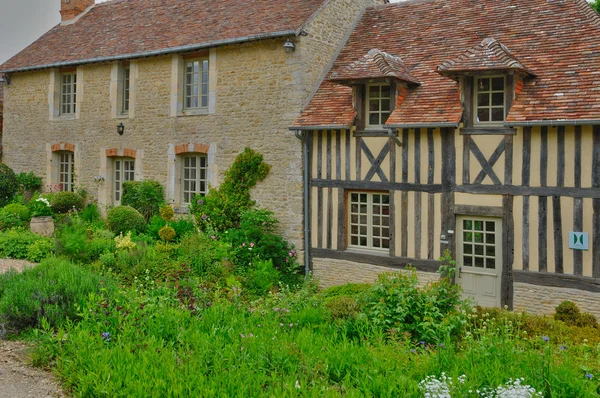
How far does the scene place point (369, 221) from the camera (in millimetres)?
10195

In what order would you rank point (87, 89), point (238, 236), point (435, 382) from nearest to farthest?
point (435, 382) < point (238, 236) < point (87, 89)

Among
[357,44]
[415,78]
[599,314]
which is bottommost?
[599,314]

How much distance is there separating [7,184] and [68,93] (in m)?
2.89

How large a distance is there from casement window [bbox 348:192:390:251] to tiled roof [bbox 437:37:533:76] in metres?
2.43

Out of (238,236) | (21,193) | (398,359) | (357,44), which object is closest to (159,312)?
(398,359)

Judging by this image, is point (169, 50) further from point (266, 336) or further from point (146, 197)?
point (266, 336)

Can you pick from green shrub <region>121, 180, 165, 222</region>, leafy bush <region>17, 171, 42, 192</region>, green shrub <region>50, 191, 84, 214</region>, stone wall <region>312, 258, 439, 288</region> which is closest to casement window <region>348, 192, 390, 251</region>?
stone wall <region>312, 258, 439, 288</region>

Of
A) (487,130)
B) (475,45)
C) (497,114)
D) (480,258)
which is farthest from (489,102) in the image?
(480,258)

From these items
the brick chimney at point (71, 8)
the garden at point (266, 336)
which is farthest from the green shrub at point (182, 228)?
the brick chimney at point (71, 8)

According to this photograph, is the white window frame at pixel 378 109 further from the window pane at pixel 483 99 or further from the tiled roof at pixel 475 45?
the window pane at pixel 483 99

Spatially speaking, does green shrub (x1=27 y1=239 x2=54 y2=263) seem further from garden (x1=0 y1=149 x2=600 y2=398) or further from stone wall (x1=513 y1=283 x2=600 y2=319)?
stone wall (x1=513 y1=283 x2=600 y2=319)

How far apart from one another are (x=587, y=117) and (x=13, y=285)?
7682 millimetres

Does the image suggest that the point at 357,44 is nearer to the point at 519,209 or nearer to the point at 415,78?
the point at 415,78

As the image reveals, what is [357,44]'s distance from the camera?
39.3 feet
